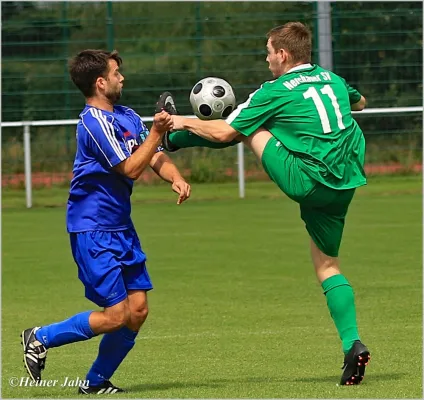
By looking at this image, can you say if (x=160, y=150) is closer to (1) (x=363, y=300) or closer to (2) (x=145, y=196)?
(1) (x=363, y=300)

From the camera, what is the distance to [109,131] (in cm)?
642

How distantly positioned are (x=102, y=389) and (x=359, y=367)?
4.74ft

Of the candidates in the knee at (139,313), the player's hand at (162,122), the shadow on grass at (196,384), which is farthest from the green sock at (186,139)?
the shadow on grass at (196,384)

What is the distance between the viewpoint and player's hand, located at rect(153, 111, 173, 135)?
6.34 meters

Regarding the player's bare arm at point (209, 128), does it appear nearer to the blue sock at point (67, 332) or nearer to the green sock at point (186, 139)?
the green sock at point (186, 139)

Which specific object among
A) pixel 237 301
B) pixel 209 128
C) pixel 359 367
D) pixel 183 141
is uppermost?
pixel 209 128

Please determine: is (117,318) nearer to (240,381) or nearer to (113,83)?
(240,381)

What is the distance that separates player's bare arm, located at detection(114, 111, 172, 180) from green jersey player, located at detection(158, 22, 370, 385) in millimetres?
256

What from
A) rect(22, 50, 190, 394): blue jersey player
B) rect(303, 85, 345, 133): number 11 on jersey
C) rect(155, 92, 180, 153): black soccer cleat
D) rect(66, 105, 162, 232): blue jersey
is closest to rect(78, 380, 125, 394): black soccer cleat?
rect(22, 50, 190, 394): blue jersey player

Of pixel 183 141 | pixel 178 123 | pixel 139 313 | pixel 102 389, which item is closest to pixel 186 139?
pixel 183 141

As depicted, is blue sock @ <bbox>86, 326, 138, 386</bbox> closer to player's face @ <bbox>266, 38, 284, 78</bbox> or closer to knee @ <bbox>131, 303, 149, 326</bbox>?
knee @ <bbox>131, 303, 149, 326</bbox>

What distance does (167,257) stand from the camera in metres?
13.1

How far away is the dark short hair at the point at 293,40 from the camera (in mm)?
6660

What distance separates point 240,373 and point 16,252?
7.23 meters
